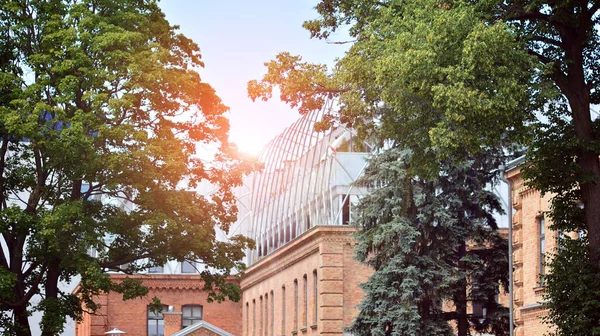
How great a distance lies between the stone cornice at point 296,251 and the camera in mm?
45281

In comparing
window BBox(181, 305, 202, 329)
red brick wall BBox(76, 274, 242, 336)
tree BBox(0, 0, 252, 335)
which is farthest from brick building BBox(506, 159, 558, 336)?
window BBox(181, 305, 202, 329)

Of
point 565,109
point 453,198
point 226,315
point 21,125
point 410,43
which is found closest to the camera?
point 410,43

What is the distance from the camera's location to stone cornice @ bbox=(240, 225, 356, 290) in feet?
149

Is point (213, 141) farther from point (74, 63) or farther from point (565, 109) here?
point (565, 109)

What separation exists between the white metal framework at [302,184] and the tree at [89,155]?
33.6 feet

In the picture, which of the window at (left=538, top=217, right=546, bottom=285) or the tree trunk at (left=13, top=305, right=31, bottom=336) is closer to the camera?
the tree trunk at (left=13, top=305, right=31, bottom=336)

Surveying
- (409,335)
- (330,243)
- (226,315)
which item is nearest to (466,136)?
(409,335)

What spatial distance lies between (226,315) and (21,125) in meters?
37.0

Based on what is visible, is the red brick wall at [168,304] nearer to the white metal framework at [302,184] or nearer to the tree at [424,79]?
the white metal framework at [302,184]

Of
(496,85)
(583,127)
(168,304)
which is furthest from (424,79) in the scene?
(168,304)

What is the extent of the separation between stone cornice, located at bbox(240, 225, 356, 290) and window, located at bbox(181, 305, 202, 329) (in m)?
3.59

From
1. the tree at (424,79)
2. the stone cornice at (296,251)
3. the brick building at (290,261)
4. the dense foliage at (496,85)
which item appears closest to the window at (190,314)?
the brick building at (290,261)

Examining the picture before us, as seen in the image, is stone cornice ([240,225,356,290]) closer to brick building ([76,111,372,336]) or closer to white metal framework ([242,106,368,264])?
brick building ([76,111,372,336])

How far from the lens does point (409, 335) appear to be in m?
35.4
